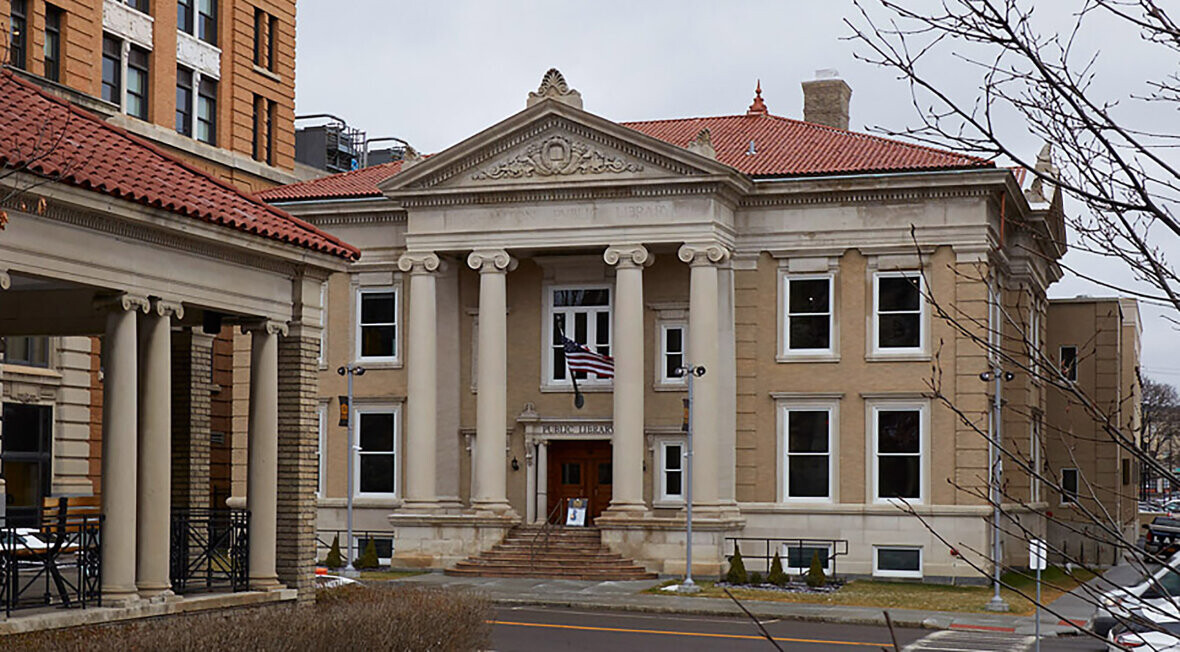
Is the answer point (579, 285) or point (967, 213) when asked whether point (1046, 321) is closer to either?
point (967, 213)

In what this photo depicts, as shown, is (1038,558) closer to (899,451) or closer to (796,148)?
(899,451)

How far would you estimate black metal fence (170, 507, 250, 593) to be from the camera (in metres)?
20.3

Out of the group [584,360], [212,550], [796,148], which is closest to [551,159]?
[584,360]

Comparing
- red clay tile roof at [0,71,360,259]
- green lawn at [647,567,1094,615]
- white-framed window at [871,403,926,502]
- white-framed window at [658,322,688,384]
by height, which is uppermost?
red clay tile roof at [0,71,360,259]

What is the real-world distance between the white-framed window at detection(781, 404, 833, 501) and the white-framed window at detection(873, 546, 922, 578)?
2080mm

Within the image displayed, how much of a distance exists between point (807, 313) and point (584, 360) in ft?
20.5

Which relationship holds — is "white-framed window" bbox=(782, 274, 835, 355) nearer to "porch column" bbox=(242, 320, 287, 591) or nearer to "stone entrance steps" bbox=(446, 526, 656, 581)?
"stone entrance steps" bbox=(446, 526, 656, 581)

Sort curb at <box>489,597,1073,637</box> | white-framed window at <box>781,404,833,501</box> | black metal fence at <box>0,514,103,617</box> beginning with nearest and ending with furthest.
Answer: black metal fence at <box>0,514,103,617</box> < curb at <box>489,597,1073,637</box> < white-framed window at <box>781,404,833,501</box>

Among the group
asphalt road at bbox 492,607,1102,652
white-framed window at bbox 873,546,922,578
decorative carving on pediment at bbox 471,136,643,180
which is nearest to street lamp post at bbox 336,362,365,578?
decorative carving on pediment at bbox 471,136,643,180

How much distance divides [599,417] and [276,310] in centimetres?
2365

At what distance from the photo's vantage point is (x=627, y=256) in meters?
41.8

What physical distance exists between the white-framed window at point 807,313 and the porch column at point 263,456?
2340 cm

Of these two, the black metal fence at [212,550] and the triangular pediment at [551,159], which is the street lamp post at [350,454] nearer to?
the triangular pediment at [551,159]

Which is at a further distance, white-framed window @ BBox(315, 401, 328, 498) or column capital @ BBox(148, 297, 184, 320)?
white-framed window @ BBox(315, 401, 328, 498)
